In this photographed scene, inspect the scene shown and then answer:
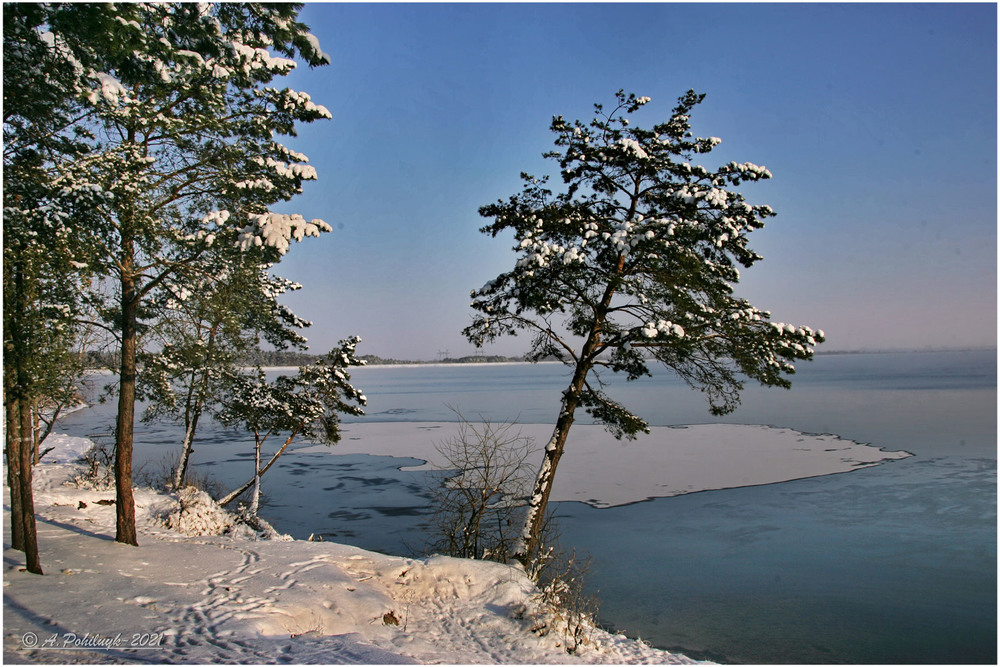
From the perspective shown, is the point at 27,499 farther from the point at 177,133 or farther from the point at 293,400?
the point at 293,400

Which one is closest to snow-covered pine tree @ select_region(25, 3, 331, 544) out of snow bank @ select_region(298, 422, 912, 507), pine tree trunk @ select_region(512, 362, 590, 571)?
pine tree trunk @ select_region(512, 362, 590, 571)

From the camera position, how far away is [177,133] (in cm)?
968

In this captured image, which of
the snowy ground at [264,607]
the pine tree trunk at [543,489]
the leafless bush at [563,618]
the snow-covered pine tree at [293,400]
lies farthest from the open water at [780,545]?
the snowy ground at [264,607]

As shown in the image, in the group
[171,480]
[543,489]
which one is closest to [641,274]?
[543,489]

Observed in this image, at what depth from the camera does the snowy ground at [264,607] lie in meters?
6.62

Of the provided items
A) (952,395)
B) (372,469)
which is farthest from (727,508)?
(952,395)

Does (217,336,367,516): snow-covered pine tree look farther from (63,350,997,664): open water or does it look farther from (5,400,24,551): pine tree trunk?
(5,400,24,551): pine tree trunk

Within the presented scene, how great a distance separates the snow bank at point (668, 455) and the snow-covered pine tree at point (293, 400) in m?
7.93

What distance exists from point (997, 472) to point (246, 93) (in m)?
27.7

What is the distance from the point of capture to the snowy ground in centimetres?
662

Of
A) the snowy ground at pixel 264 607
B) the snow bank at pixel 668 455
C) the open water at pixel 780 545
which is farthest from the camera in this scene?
the snow bank at pixel 668 455

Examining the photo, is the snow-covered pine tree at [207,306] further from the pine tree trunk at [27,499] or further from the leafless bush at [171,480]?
the leafless bush at [171,480]

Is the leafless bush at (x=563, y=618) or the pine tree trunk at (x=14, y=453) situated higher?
the pine tree trunk at (x=14, y=453)

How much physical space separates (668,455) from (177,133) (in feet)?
78.9
